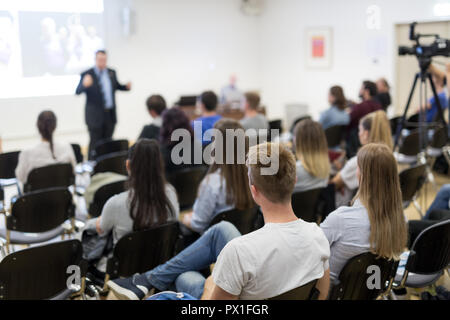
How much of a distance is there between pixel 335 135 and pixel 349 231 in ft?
12.1

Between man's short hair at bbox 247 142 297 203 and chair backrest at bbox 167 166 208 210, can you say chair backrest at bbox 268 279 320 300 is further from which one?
chair backrest at bbox 167 166 208 210

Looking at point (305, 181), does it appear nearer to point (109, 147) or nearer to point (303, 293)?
point (303, 293)

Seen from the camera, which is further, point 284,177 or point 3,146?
point 3,146

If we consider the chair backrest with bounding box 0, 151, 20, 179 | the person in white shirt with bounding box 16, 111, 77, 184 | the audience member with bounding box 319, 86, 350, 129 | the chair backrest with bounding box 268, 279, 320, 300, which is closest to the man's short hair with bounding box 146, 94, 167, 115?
the person in white shirt with bounding box 16, 111, 77, 184

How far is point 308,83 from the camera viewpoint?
36.6 feet

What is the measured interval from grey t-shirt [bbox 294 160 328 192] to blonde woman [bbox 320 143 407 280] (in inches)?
46.9

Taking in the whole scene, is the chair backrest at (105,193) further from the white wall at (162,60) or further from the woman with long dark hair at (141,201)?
the white wall at (162,60)

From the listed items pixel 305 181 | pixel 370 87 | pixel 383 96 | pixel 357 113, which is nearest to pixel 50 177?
pixel 305 181

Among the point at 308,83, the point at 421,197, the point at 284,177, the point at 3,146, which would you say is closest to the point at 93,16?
the point at 3,146

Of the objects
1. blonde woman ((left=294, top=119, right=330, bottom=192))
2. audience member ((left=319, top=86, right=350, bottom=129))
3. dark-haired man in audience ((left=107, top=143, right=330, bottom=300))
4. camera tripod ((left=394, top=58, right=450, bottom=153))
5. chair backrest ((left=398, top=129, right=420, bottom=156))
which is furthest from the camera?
audience member ((left=319, top=86, right=350, bottom=129))

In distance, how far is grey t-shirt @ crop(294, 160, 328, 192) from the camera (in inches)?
144
